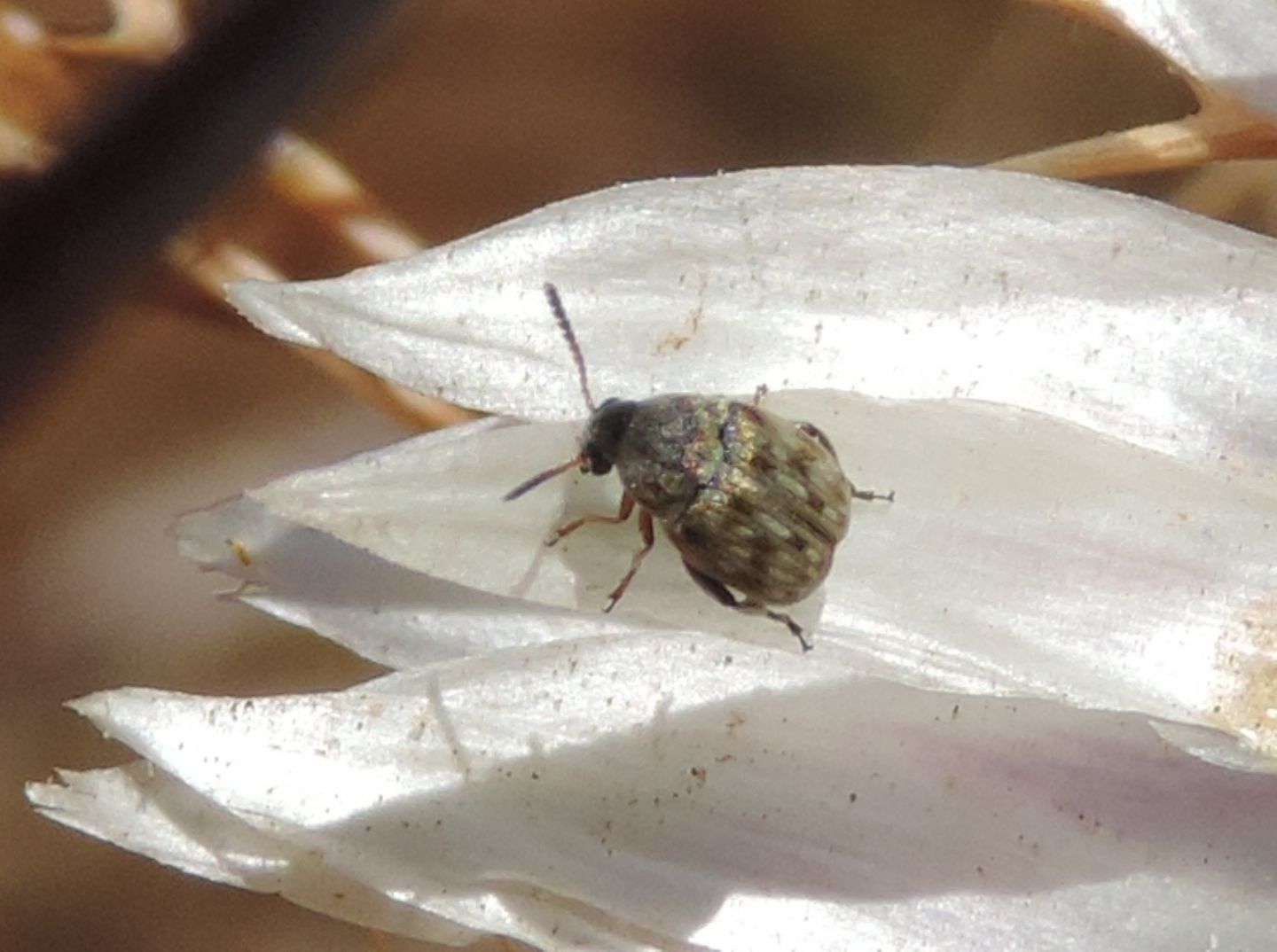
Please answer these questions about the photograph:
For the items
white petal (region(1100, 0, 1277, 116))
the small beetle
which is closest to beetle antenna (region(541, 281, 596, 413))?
the small beetle

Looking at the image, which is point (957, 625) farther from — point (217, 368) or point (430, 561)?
point (217, 368)

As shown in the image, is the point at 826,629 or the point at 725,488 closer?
the point at 826,629

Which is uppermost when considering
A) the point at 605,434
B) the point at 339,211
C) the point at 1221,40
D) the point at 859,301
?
the point at 1221,40

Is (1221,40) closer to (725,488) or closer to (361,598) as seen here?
(725,488)

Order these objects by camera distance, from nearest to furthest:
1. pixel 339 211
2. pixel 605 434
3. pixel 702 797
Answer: pixel 702 797
pixel 605 434
pixel 339 211

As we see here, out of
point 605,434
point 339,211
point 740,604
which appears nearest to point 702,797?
point 740,604

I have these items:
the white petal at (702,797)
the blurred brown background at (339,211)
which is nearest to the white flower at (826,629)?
the white petal at (702,797)

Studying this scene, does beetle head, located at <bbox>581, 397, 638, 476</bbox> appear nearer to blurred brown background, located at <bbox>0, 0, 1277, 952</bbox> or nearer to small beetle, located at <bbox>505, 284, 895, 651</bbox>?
small beetle, located at <bbox>505, 284, 895, 651</bbox>

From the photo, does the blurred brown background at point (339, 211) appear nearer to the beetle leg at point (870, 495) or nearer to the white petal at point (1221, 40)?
the white petal at point (1221, 40)

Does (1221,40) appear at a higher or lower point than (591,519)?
higher
